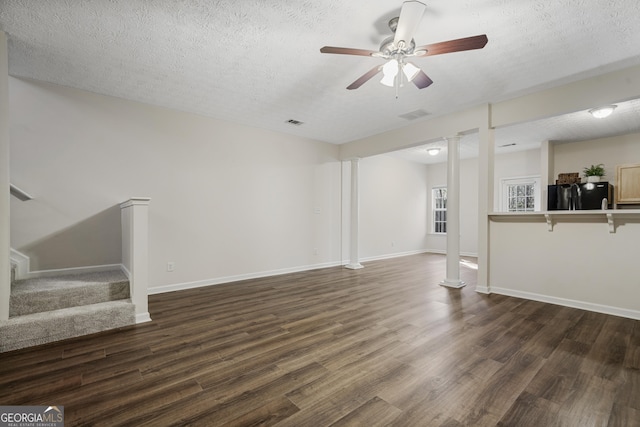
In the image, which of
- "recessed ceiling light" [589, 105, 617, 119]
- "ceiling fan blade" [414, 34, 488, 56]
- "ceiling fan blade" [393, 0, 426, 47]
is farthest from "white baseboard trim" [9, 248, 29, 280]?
"recessed ceiling light" [589, 105, 617, 119]

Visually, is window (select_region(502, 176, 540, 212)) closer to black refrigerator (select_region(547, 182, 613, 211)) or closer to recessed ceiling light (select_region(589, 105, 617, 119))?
black refrigerator (select_region(547, 182, 613, 211))

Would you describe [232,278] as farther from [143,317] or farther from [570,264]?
[570,264]

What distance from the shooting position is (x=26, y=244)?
3.22 meters

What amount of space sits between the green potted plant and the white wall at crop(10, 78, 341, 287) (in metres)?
5.16

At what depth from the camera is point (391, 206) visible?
25.0 ft

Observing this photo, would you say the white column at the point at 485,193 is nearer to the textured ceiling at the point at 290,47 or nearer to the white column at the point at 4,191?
the textured ceiling at the point at 290,47

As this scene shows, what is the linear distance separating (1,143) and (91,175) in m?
1.26

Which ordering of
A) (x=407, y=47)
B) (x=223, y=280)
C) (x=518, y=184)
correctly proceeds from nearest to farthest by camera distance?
(x=407, y=47)
(x=223, y=280)
(x=518, y=184)

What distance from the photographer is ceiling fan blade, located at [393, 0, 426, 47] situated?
1909 mm

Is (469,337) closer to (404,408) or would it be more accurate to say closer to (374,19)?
(404,408)

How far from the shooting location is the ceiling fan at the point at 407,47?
1.95 meters

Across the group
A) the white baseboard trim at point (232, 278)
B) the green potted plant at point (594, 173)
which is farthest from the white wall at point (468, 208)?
the white baseboard trim at point (232, 278)

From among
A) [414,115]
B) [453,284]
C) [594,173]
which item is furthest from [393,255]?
[594,173]

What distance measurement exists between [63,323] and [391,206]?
6771 millimetres
